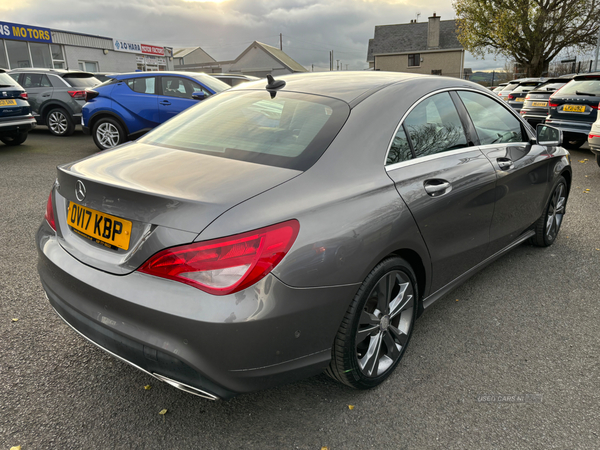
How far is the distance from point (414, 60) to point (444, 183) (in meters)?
59.9

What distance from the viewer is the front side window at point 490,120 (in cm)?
317

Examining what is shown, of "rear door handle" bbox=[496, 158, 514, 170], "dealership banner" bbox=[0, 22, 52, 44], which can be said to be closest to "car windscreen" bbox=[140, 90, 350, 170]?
"rear door handle" bbox=[496, 158, 514, 170]

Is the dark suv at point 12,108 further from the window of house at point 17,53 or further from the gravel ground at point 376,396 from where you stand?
the window of house at point 17,53

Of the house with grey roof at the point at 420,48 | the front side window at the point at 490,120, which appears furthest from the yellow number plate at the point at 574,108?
the house with grey roof at the point at 420,48

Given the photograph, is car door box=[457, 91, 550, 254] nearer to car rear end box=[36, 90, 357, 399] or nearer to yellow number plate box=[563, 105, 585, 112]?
car rear end box=[36, 90, 357, 399]

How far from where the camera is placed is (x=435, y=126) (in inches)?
110

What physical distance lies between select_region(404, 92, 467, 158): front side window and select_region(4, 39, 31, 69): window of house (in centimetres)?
2824

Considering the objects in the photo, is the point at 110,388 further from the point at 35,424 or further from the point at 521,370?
the point at 521,370

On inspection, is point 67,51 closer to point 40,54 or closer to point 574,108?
point 40,54

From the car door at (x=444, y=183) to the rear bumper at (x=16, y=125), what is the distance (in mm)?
9083

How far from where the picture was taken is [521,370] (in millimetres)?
2588

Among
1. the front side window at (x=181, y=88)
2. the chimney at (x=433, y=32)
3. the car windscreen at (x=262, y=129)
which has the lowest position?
the car windscreen at (x=262, y=129)

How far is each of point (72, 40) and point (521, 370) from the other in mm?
31511

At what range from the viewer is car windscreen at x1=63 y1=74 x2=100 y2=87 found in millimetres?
11844
